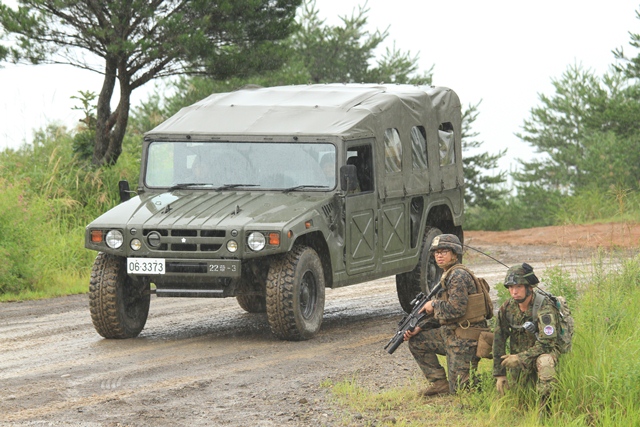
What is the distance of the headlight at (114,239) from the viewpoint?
11.0m

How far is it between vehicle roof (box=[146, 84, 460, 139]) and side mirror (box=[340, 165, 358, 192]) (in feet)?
1.60

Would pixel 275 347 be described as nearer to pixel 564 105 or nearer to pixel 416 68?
pixel 416 68

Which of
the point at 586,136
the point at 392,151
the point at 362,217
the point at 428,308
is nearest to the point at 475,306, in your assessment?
the point at 428,308

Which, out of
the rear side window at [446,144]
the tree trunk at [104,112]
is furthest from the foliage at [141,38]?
the rear side window at [446,144]

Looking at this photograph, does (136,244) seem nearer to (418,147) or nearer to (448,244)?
(448,244)

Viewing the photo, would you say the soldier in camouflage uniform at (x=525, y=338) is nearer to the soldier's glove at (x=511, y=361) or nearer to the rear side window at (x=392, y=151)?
the soldier's glove at (x=511, y=361)

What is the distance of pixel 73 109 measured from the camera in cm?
2339

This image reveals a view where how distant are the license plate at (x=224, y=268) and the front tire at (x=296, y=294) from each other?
1.39ft

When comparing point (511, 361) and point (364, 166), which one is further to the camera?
point (364, 166)

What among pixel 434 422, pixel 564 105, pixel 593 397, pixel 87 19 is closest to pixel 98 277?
pixel 434 422

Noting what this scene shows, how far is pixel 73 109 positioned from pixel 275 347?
13.6m

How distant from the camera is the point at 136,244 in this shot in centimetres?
1096

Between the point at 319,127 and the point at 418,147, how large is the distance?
2.11 meters

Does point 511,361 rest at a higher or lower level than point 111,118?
lower
